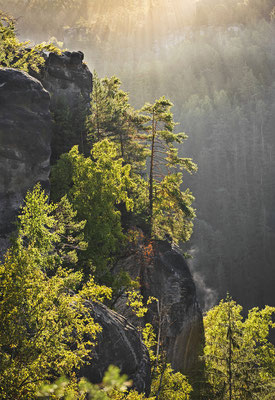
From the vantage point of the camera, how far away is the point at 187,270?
25.4 metres

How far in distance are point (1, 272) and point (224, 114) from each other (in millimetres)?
139359

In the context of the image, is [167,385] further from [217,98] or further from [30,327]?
[217,98]

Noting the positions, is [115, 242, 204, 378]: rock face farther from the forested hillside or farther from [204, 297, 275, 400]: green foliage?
[204, 297, 275, 400]: green foliage

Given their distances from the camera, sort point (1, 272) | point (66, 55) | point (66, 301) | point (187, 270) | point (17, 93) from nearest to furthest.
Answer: point (1, 272) → point (66, 301) → point (17, 93) → point (187, 270) → point (66, 55)

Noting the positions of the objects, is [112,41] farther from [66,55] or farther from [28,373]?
[28,373]

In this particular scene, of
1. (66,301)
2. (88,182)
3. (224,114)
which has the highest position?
(224,114)

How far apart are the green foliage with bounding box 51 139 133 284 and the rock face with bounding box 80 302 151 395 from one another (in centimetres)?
500

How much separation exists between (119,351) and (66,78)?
84.7 ft

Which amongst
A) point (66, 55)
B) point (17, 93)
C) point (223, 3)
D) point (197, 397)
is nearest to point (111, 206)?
point (17, 93)

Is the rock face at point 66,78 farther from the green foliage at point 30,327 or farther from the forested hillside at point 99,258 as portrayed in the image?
the green foliage at point 30,327

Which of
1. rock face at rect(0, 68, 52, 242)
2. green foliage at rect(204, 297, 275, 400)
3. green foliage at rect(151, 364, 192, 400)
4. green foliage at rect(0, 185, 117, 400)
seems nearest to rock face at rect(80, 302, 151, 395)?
green foliage at rect(151, 364, 192, 400)

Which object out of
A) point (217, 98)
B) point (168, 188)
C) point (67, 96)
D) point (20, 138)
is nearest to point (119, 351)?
point (20, 138)

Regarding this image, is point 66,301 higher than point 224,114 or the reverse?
the reverse

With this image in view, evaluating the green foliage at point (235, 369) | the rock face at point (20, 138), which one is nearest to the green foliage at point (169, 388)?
the green foliage at point (235, 369)
